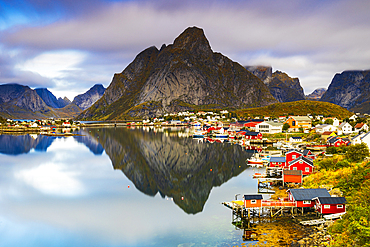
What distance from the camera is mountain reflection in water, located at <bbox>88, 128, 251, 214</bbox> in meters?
37.7

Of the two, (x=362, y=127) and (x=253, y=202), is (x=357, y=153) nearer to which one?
(x=253, y=202)

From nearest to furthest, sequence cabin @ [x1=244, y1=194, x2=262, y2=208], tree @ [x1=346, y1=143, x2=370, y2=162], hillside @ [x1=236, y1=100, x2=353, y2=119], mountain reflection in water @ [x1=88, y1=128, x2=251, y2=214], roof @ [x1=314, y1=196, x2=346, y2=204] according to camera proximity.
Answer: roof @ [x1=314, y1=196, x2=346, y2=204] → cabin @ [x1=244, y1=194, x2=262, y2=208] → tree @ [x1=346, y1=143, x2=370, y2=162] → mountain reflection in water @ [x1=88, y1=128, x2=251, y2=214] → hillside @ [x1=236, y1=100, x2=353, y2=119]

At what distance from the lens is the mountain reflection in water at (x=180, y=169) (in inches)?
1483

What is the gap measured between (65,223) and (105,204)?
6.06 metres

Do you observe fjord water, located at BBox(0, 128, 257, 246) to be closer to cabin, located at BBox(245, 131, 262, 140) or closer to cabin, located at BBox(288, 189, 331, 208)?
cabin, located at BBox(288, 189, 331, 208)

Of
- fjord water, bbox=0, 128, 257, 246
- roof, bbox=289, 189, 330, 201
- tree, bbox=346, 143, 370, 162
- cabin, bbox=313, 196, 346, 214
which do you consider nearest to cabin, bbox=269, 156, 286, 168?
fjord water, bbox=0, 128, 257, 246

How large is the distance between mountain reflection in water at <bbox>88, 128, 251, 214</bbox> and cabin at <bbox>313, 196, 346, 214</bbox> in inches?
476

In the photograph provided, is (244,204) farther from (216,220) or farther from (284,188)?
(284,188)

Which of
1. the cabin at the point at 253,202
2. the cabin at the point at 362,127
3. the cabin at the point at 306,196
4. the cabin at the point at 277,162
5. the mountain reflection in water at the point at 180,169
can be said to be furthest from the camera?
the cabin at the point at 362,127

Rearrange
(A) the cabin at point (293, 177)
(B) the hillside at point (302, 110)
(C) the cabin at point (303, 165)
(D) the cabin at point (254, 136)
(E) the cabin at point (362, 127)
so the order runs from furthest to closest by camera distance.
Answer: (B) the hillside at point (302, 110) → (D) the cabin at point (254, 136) → (E) the cabin at point (362, 127) → (C) the cabin at point (303, 165) → (A) the cabin at point (293, 177)

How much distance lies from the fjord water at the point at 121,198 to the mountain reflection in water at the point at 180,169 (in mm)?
151

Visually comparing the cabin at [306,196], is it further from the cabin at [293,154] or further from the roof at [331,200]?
the cabin at [293,154]

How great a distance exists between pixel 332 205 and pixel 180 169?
3221cm

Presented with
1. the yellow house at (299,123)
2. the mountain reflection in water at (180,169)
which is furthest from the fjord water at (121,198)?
the yellow house at (299,123)
